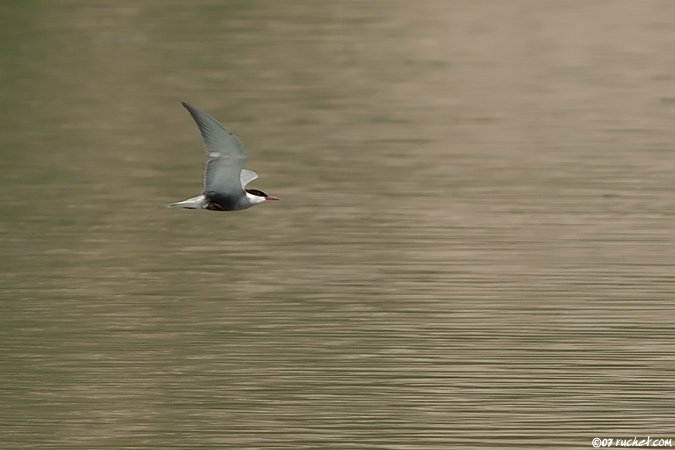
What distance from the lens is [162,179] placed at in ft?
64.4

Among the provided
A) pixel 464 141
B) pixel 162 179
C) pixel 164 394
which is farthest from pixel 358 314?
pixel 464 141

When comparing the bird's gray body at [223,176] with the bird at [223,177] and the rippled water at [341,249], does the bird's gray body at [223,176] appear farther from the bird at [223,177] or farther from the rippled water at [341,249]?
the rippled water at [341,249]

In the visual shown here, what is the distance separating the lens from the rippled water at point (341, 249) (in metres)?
12.1

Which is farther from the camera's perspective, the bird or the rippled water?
the rippled water

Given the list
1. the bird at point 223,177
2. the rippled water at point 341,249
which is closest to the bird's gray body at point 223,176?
the bird at point 223,177

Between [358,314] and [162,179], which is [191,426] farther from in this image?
[162,179]

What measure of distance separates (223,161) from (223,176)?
108 millimetres

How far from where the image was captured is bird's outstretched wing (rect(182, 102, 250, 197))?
11.7 meters

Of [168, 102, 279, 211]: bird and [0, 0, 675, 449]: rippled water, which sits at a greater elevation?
[168, 102, 279, 211]: bird

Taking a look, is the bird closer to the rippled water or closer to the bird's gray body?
the bird's gray body

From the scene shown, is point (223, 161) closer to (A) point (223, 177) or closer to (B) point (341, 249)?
(A) point (223, 177)

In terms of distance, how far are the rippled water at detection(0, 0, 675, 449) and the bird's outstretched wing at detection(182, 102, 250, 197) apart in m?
1.42

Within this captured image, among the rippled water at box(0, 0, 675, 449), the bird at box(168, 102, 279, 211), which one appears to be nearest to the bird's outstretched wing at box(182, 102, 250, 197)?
the bird at box(168, 102, 279, 211)

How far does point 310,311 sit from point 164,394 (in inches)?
82.7
